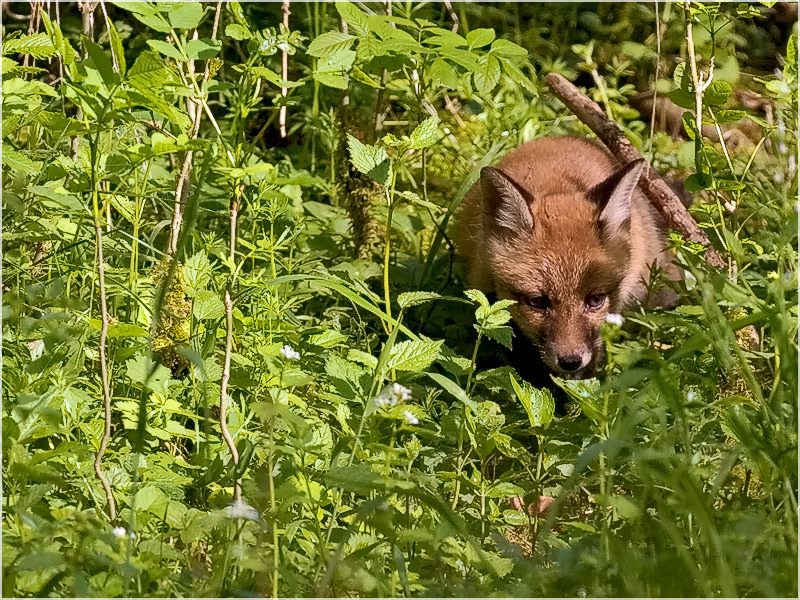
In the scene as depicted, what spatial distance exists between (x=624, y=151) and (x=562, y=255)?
983 millimetres

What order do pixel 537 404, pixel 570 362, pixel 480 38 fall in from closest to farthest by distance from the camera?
pixel 537 404
pixel 480 38
pixel 570 362

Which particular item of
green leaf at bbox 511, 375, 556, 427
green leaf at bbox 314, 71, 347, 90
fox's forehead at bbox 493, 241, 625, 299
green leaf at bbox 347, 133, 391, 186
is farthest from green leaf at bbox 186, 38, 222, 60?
fox's forehead at bbox 493, 241, 625, 299

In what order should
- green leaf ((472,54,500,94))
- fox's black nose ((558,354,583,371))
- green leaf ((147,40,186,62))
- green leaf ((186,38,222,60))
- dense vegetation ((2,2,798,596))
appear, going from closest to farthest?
dense vegetation ((2,2,798,596)) → green leaf ((147,40,186,62)) → green leaf ((186,38,222,60)) → green leaf ((472,54,500,94)) → fox's black nose ((558,354,583,371))

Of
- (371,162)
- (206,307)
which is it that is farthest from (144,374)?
(371,162)

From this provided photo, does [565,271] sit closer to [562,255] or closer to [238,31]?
[562,255]

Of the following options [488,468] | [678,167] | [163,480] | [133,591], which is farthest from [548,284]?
[133,591]

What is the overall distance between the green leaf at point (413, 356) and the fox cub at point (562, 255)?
132 centimetres

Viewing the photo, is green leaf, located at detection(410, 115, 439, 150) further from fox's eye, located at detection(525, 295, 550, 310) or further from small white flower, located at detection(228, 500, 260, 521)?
small white flower, located at detection(228, 500, 260, 521)

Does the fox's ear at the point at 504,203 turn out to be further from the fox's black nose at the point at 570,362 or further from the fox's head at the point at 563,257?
the fox's black nose at the point at 570,362

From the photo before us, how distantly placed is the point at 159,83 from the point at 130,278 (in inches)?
43.4

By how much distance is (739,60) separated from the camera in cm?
686

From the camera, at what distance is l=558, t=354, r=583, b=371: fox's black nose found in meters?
4.20

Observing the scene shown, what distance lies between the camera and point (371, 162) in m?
3.39

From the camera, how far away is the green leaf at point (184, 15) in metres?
2.78
